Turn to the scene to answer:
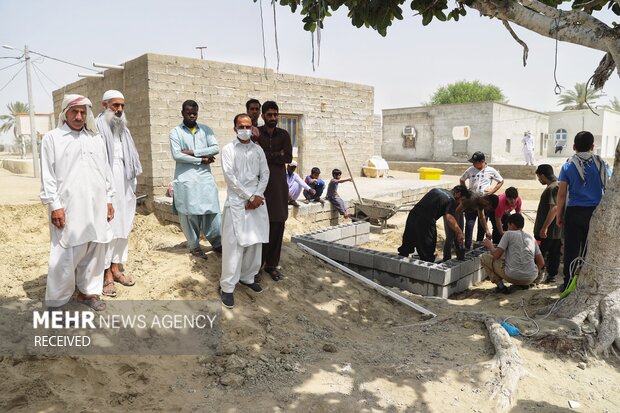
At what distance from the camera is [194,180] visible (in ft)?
14.6

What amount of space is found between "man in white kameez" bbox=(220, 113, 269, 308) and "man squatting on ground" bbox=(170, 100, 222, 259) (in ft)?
1.80

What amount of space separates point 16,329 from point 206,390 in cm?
152

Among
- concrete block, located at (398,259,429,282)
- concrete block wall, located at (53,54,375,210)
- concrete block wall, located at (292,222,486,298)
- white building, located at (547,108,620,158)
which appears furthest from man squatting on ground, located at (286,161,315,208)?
white building, located at (547,108,620,158)

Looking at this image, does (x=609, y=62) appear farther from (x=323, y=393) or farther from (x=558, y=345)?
(x=323, y=393)

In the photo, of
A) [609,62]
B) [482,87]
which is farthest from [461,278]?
[482,87]

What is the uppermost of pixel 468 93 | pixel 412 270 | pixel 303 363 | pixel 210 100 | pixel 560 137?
pixel 468 93

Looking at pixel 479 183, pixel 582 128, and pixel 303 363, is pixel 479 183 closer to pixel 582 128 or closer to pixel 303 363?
pixel 303 363

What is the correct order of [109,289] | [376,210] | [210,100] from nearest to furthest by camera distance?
Answer: [109,289], [376,210], [210,100]

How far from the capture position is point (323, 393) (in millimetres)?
2873

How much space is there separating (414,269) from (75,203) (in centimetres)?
360

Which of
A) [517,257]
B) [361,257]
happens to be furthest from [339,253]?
[517,257]

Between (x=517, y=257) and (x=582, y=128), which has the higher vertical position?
(x=582, y=128)

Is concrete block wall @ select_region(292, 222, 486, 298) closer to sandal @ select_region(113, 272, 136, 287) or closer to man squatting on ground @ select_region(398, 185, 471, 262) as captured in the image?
man squatting on ground @ select_region(398, 185, 471, 262)

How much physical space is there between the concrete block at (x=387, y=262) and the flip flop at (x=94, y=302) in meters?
3.18
